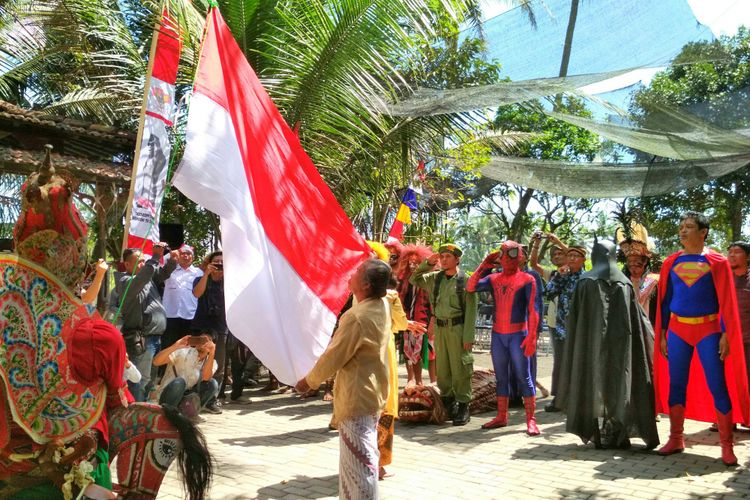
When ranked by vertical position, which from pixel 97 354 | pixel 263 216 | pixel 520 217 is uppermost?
pixel 520 217

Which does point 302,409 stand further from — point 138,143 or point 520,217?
point 520,217

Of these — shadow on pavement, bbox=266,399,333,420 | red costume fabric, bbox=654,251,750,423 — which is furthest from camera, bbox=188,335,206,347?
red costume fabric, bbox=654,251,750,423

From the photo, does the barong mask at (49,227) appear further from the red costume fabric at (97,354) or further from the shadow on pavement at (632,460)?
the shadow on pavement at (632,460)

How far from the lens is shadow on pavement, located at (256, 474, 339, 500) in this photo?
16.6 feet

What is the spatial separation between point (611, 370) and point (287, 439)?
316 cm

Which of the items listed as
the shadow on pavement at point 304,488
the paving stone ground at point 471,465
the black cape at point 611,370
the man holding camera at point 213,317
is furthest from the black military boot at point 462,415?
the man holding camera at point 213,317

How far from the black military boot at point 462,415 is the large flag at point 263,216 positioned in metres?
3.73

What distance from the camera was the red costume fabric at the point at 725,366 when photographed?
19.4 ft

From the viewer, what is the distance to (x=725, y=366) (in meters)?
6.17

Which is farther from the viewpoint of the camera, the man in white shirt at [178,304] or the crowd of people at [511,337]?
the man in white shirt at [178,304]

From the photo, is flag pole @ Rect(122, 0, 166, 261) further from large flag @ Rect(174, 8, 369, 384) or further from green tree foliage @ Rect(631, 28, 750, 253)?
green tree foliage @ Rect(631, 28, 750, 253)

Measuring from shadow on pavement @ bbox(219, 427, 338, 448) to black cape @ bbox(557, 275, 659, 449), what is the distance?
7.85ft

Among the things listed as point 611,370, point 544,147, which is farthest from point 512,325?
point 544,147

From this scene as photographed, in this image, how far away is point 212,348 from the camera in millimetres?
5023
